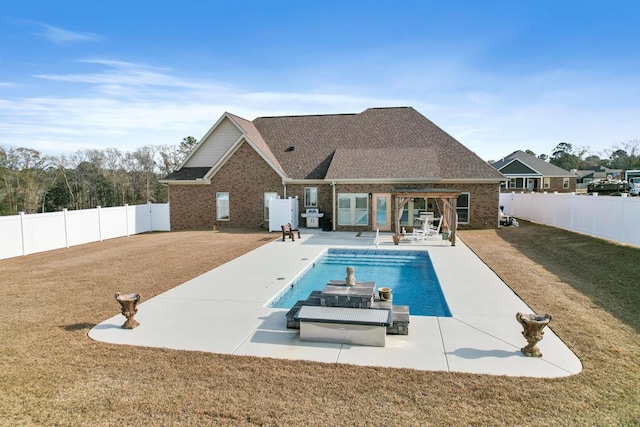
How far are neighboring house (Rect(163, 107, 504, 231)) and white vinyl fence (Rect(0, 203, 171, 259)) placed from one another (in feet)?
4.74

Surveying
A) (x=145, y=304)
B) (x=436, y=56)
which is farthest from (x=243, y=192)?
(x=145, y=304)

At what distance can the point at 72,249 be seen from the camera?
16.1m

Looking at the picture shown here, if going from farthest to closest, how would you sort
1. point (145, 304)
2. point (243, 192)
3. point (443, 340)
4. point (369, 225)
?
point (243, 192) < point (369, 225) < point (145, 304) < point (443, 340)

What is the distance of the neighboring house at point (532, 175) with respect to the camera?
153 ft

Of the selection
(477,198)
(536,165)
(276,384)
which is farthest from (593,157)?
(276,384)

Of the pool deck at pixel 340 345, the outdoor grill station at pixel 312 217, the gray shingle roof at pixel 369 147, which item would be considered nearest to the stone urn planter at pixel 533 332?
the pool deck at pixel 340 345

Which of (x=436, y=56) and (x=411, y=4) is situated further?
(x=436, y=56)

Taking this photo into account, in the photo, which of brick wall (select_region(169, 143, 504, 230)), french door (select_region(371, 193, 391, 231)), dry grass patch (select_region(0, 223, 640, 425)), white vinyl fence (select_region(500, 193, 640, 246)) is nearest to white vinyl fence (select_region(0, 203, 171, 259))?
brick wall (select_region(169, 143, 504, 230))

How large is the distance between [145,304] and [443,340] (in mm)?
6287

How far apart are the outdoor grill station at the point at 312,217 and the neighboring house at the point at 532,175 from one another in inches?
1300

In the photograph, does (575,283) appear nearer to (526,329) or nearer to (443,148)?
(526,329)

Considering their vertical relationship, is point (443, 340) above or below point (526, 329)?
below

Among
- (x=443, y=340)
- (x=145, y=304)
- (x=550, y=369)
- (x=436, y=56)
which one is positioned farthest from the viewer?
(x=436, y=56)

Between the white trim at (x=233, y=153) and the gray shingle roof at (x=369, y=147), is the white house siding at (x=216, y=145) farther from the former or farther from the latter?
the gray shingle roof at (x=369, y=147)
